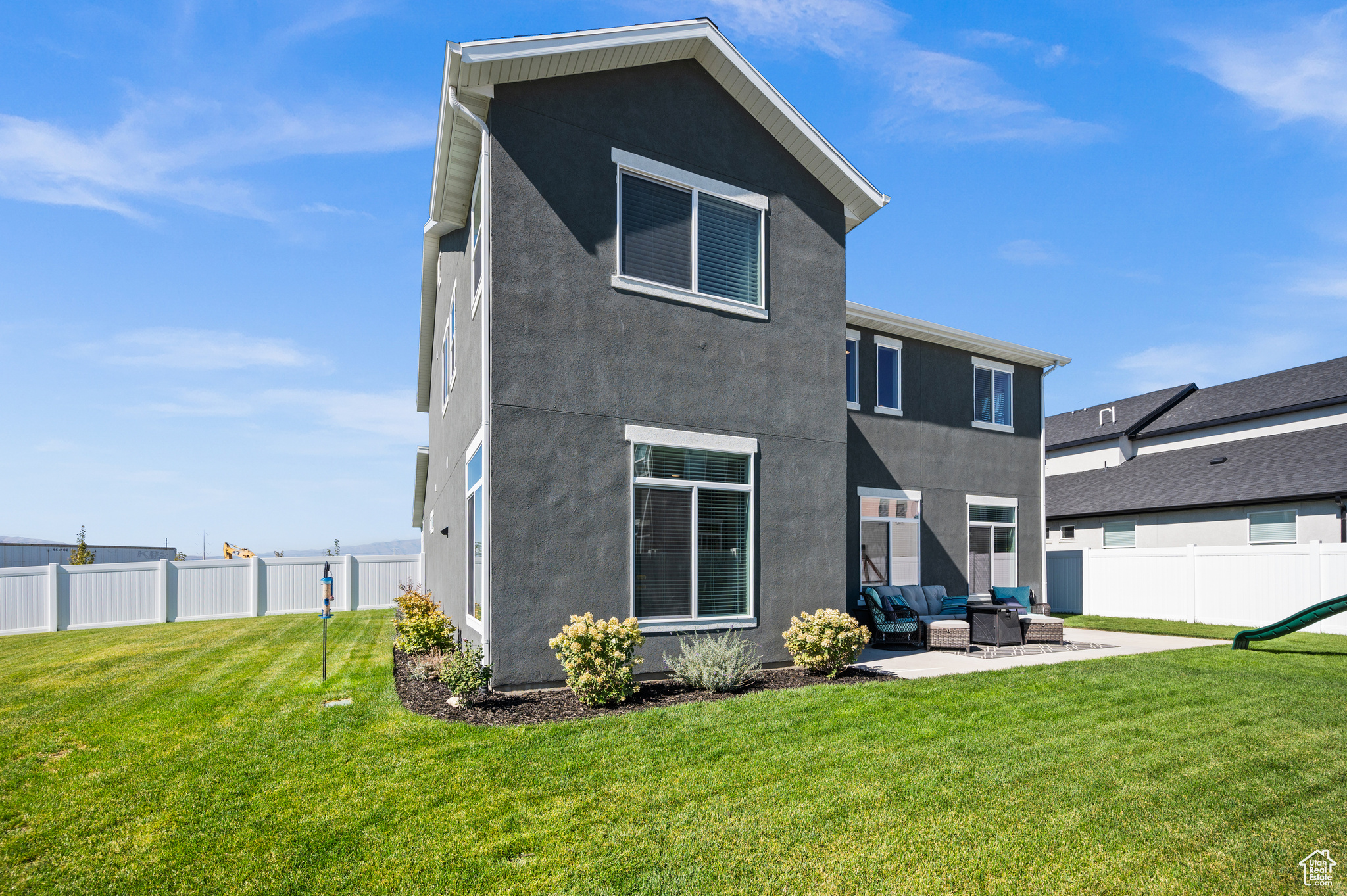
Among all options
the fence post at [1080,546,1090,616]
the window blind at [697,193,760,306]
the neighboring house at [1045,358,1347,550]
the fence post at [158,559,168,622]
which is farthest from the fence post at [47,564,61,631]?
the neighboring house at [1045,358,1347,550]

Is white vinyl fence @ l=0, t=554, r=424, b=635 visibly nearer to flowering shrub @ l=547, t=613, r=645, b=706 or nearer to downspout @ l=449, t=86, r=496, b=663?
downspout @ l=449, t=86, r=496, b=663

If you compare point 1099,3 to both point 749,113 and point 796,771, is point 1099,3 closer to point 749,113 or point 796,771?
point 749,113

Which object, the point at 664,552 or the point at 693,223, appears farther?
the point at 693,223

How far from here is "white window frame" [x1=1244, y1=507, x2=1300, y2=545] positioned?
1952 centimetres

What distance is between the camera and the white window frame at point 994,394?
16.5 meters

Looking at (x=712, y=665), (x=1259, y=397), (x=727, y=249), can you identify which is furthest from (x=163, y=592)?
(x=1259, y=397)

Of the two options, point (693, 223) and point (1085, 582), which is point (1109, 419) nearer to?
point (1085, 582)

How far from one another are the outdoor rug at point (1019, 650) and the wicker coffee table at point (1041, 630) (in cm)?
9

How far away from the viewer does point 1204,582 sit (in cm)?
1708

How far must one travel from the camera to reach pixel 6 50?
28.8ft

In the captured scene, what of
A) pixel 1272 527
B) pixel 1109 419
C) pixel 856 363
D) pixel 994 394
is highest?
pixel 1109 419

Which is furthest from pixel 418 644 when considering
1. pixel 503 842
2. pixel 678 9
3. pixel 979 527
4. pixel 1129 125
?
pixel 1129 125

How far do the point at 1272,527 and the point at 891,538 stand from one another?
13.6 metres

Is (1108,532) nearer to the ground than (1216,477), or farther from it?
nearer to the ground
